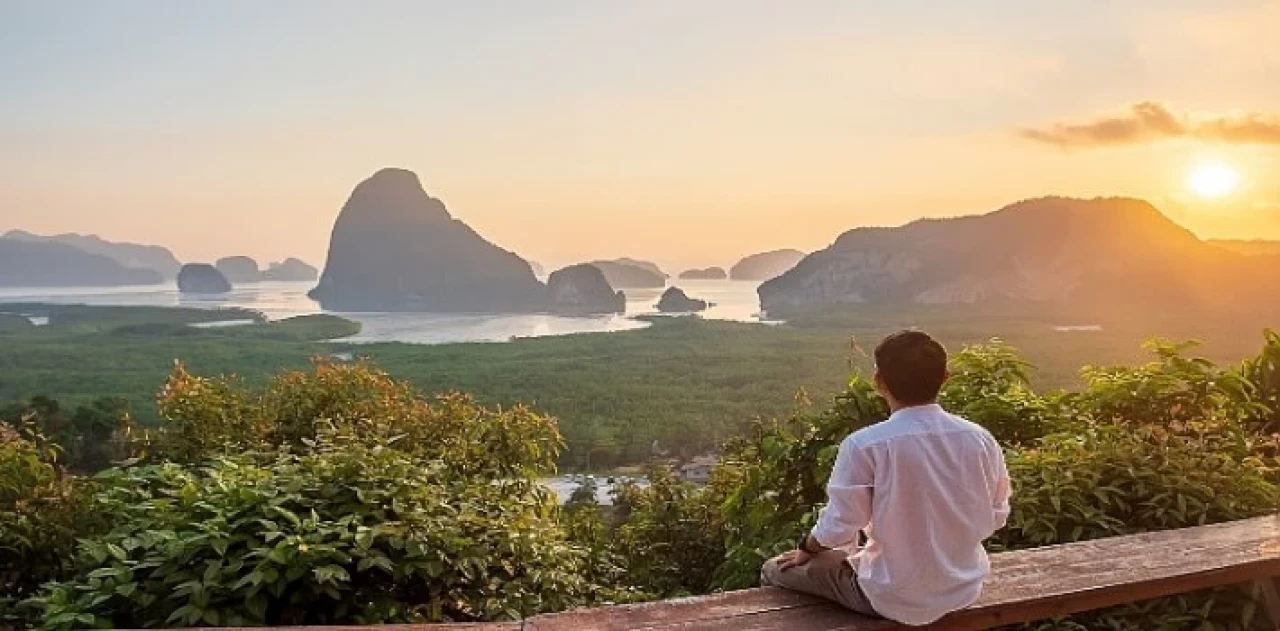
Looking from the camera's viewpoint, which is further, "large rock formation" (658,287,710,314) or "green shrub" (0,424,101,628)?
"large rock formation" (658,287,710,314)

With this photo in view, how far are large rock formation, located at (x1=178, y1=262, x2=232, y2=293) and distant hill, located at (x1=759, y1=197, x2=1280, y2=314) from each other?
282ft

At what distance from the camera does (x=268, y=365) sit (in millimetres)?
41625

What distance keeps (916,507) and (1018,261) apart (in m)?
70.3

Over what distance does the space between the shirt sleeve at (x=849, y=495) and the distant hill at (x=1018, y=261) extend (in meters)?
43.6

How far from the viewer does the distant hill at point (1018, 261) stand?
5238 cm

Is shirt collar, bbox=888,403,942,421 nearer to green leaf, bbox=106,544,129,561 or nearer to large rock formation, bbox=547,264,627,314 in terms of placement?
green leaf, bbox=106,544,129,561

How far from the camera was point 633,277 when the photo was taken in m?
152

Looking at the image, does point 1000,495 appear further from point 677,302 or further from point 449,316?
point 449,316

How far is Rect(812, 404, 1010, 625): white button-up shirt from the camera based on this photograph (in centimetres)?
184

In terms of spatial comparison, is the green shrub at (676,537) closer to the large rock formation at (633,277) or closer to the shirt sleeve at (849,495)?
the shirt sleeve at (849,495)

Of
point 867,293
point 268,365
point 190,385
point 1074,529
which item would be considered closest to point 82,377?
point 268,365

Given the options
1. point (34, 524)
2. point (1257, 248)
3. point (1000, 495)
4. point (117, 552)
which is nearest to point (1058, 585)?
point (1000, 495)

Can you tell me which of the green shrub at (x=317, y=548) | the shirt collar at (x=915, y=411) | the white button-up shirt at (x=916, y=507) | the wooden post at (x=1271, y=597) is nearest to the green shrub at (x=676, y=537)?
the green shrub at (x=317, y=548)

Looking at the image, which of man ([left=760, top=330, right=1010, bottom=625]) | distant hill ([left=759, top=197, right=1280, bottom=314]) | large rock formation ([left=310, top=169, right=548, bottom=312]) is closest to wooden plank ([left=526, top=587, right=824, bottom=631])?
man ([left=760, top=330, right=1010, bottom=625])
